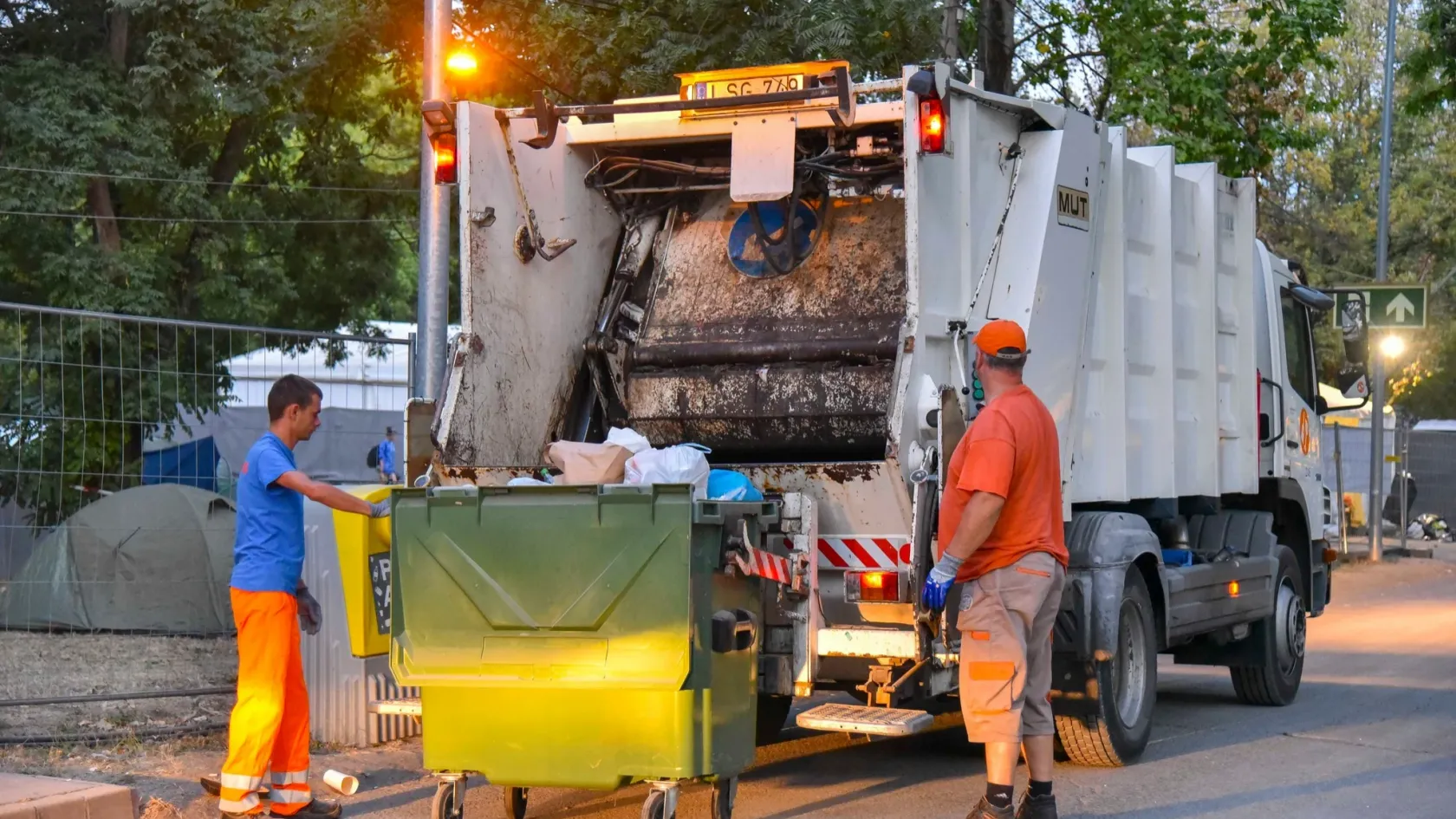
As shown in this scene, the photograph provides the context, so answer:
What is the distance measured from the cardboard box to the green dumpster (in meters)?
1.09

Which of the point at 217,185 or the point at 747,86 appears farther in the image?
the point at 217,185

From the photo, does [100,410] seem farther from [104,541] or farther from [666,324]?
[666,324]

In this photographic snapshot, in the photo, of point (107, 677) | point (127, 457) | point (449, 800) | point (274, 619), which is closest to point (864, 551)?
point (449, 800)

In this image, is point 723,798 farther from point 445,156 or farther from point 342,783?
point 445,156

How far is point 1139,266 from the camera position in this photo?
8.20 metres

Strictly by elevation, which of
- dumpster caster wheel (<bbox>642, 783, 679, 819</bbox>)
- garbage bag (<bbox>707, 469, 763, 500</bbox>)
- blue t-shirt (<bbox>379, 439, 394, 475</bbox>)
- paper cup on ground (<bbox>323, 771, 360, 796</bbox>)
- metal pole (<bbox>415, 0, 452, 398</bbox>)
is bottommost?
paper cup on ground (<bbox>323, 771, 360, 796</bbox>)

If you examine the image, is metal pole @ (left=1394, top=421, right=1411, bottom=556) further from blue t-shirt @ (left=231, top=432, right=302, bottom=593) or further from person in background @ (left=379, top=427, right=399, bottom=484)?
blue t-shirt @ (left=231, top=432, right=302, bottom=593)

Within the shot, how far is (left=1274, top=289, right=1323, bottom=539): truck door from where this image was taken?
10.1m

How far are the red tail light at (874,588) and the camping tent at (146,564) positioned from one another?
456cm

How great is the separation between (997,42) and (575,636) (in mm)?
10504

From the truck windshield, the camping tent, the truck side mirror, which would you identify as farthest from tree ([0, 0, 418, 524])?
the truck side mirror

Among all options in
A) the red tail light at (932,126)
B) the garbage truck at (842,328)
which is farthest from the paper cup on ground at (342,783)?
the red tail light at (932,126)

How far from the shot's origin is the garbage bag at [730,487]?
6.28 metres

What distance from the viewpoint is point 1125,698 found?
305 inches
